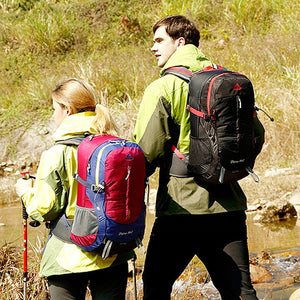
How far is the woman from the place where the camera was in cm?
267

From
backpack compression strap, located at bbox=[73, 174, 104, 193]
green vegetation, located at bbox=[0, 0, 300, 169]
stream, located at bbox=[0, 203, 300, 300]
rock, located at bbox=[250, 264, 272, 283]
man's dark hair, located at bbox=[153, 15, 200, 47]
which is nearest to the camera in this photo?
backpack compression strap, located at bbox=[73, 174, 104, 193]

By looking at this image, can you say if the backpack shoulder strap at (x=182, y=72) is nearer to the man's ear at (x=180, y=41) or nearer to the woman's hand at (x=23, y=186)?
the man's ear at (x=180, y=41)

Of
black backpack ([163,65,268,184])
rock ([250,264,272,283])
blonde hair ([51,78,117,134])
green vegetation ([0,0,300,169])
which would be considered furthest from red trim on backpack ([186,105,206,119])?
green vegetation ([0,0,300,169])

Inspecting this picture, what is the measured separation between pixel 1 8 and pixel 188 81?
17.6m

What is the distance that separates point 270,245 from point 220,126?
3586 millimetres

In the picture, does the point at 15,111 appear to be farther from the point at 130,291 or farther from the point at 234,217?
the point at 234,217

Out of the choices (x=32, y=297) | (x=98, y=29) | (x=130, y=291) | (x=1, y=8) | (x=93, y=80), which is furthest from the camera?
(x=1, y=8)

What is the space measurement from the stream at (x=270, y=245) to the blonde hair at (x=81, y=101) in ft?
5.61

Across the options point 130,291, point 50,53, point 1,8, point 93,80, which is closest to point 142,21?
point 50,53

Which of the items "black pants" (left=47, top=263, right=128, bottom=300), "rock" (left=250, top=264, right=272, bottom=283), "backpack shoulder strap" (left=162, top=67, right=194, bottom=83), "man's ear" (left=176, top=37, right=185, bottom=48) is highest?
"man's ear" (left=176, top=37, right=185, bottom=48)

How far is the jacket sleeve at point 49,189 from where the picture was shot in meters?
2.66

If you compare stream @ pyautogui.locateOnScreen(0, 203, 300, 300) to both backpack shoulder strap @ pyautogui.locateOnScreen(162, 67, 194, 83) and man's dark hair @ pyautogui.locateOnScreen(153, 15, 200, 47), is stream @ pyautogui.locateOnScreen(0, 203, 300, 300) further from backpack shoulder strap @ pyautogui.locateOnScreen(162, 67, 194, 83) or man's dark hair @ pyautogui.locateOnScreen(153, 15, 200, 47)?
man's dark hair @ pyautogui.locateOnScreen(153, 15, 200, 47)

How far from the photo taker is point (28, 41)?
14977mm

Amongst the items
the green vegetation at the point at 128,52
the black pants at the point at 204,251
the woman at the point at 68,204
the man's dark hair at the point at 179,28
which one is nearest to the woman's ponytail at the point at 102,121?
the woman at the point at 68,204
